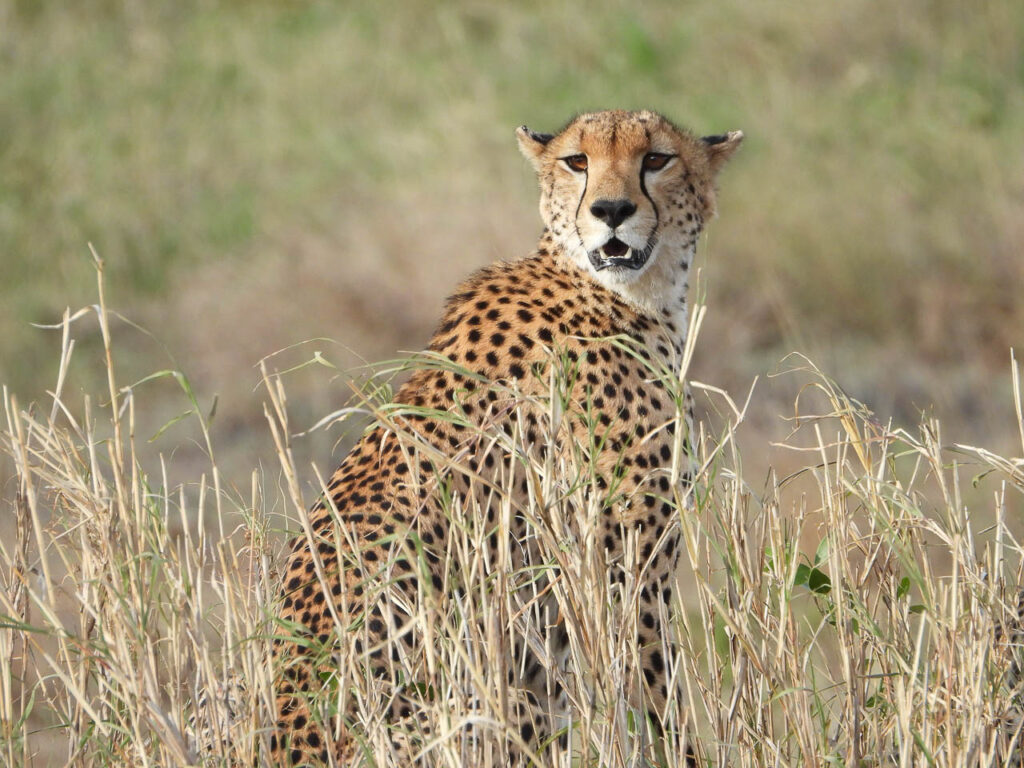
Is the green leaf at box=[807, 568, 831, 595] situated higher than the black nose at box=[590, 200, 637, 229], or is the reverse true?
the black nose at box=[590, 200, 637, 229]

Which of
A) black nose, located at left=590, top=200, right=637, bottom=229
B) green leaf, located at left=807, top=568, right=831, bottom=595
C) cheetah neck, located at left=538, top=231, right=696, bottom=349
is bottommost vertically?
green leaf, located at left=807, top=568, right=831, bottom=595

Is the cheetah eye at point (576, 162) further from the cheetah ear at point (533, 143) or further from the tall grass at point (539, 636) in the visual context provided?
the tall grass at point (539, 636)

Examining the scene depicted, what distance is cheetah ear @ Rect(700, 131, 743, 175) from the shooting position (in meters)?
3.62

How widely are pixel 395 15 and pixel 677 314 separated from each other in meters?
7.92

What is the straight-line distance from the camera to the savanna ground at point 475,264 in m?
2.43

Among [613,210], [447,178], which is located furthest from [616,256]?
[447,178]

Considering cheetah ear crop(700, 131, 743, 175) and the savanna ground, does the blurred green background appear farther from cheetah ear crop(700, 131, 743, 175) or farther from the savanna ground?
cheetah ear crop(700, 131, 743, 175)

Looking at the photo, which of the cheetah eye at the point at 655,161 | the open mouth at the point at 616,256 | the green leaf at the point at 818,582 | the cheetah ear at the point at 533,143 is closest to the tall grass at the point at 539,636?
the green leaf at the point at 818,582

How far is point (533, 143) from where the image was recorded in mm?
3611

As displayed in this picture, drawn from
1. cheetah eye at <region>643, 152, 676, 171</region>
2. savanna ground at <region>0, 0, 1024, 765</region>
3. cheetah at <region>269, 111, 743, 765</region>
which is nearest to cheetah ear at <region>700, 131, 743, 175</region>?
cheetah at <region>269, 111, 743, 765</region>

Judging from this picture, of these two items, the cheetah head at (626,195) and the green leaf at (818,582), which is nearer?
the green leaf at (818,582)

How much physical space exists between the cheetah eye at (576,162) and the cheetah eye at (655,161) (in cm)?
12

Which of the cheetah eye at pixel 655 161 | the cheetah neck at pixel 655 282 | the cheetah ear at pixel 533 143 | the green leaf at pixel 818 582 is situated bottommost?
the green leaf at pixel 818 582

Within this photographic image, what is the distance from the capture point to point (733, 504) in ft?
7.90
